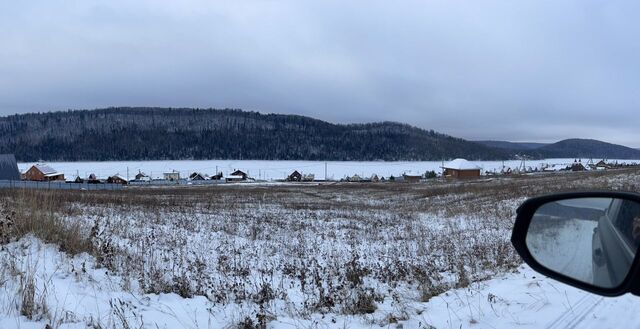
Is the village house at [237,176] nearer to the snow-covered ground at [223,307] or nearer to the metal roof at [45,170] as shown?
the metal roof at [45,170]

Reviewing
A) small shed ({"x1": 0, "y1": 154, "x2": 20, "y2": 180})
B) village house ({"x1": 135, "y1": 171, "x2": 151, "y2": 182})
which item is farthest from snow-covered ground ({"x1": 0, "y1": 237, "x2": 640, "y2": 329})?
village house ({"x1": 135, "y1": 171, "x2": 151, "y2": 182})

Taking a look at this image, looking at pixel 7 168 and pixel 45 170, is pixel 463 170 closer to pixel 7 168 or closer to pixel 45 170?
pixel 7 168

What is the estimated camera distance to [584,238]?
11.1 ft

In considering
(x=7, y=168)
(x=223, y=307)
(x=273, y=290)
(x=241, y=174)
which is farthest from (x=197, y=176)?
(x=223, y=307)

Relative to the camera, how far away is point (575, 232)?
3.38 meters

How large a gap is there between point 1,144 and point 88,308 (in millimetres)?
242226


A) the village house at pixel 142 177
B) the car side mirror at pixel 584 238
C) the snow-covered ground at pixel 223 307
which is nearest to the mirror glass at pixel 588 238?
the car side mirror at pixel 584 238

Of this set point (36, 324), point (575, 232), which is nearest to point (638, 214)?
point (575, 232)

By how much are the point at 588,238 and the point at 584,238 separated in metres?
0.07

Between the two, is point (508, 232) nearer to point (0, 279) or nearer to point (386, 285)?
point (386, 285)

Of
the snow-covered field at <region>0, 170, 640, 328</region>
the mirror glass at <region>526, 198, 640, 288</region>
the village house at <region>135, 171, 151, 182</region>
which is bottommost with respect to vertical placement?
the village house at <region>135, 171, 151, 182</region>

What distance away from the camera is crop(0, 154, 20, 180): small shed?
72.0 metres

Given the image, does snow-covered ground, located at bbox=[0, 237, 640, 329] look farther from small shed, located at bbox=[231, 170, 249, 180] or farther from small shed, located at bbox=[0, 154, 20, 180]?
small shed, located at bbox=[231, 170, 249, 180]

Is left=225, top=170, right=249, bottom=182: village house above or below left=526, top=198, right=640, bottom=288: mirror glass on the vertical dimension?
below
